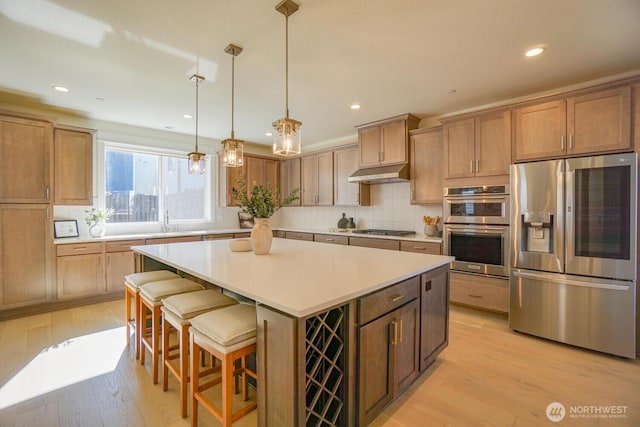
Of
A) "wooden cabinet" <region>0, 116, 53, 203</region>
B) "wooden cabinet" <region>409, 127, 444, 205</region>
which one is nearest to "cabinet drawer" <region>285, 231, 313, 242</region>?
"wooden cabinet" <region>409, 127, 444, 205</region>

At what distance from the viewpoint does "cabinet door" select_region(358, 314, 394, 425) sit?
145cm

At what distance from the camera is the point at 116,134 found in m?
4.29

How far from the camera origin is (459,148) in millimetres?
3400

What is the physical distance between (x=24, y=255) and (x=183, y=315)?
3.01 metres

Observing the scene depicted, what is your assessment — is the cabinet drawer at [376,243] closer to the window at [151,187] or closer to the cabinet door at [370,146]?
the cabinet door at [370,146]

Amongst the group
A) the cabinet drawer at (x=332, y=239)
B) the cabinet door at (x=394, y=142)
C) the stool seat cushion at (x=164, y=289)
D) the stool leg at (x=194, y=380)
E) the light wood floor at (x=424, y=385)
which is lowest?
the light wood floor at (x=424, y=385)

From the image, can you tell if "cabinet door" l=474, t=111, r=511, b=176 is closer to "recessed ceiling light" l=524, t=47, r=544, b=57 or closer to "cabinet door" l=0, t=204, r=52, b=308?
"recessed ceiling light" l=524, t=47, r=544, b=57

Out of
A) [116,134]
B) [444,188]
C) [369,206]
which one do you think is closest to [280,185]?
[369,206]

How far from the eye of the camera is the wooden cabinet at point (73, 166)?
3654 mm

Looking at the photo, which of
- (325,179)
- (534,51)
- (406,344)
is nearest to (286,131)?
(406,344)

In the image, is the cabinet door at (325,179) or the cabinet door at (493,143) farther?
the cabinet door at (325,179)

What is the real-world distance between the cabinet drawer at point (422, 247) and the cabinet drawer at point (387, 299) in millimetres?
1769

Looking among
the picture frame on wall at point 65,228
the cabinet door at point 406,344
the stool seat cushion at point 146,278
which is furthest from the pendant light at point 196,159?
the picture frame on wall at point 65,228

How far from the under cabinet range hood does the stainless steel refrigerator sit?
Answer: 4.35 ft
